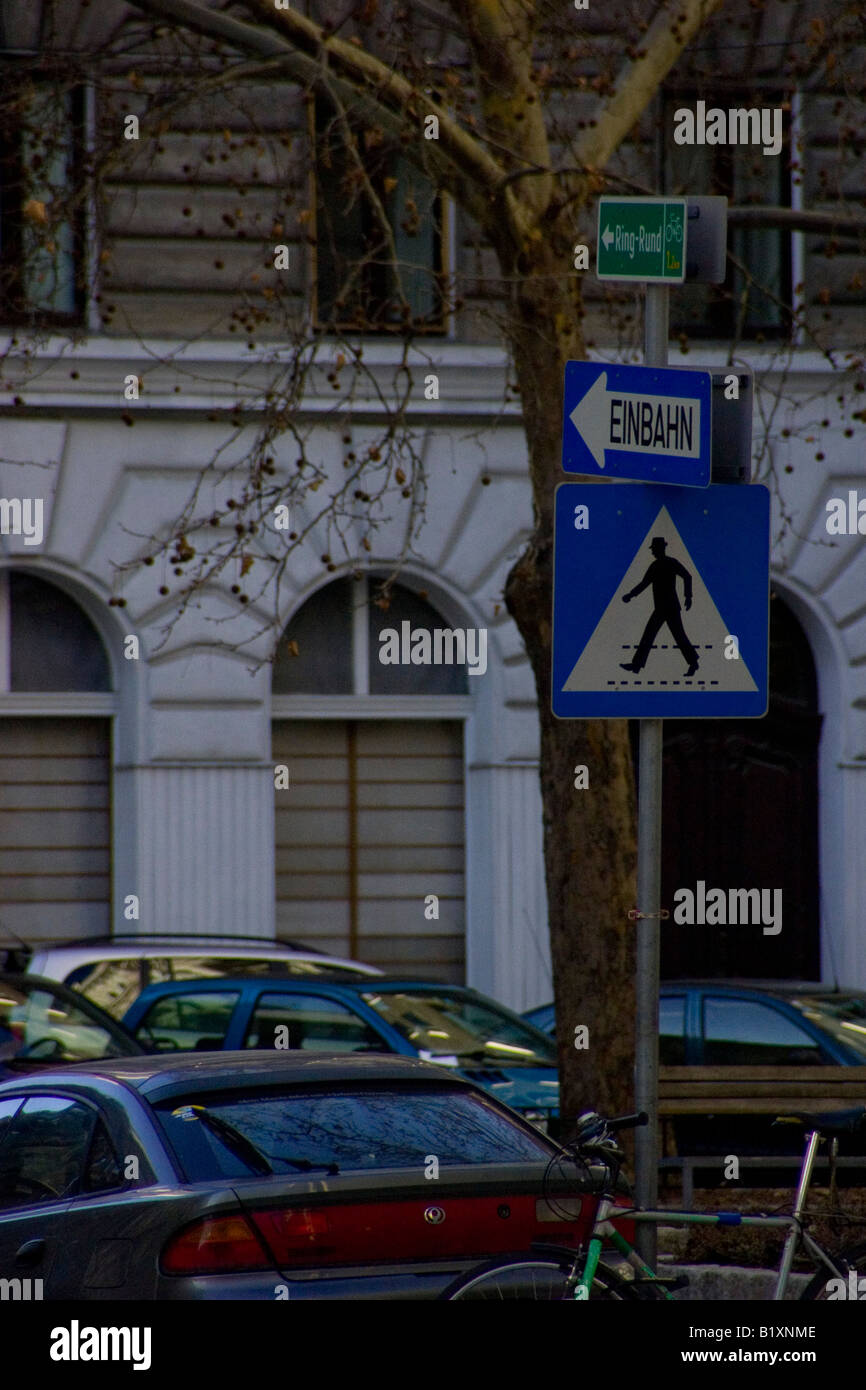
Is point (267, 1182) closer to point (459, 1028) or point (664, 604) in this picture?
point (664, 604)

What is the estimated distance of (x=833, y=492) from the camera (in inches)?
696

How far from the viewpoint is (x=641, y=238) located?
610cm

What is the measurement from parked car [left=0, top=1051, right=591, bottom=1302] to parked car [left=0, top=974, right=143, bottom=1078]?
4289mm

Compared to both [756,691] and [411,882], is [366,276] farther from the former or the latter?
[756,691]

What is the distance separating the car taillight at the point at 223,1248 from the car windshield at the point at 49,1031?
206 inches

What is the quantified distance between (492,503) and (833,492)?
306 cm

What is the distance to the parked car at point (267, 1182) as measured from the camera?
5332 millimetres

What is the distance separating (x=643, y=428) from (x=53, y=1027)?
20.2ft

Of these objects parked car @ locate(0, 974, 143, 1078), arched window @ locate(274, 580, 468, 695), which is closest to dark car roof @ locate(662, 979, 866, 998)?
parked car @ locate(0, 974, 143, 1078)

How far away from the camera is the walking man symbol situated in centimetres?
587

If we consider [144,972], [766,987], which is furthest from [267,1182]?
[766,987]

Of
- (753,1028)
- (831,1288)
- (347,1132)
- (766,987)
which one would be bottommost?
(831,1288)

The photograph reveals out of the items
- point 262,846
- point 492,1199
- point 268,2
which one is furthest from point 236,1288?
point 262,846

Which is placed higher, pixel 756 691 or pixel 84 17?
pixel 84 17
